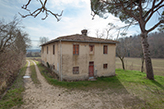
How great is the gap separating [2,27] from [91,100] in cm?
1427

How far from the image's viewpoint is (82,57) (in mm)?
12297

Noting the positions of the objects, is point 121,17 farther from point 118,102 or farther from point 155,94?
point 118,102

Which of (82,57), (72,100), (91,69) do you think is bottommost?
(72,100)

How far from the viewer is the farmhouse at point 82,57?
37.1 feet

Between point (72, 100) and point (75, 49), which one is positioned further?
point (75, 49)

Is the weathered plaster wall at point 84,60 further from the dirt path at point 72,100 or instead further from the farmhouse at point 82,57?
the dirt path at point 72,100

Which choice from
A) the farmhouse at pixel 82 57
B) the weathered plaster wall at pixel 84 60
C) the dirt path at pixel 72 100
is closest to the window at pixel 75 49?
the farmhouse at pixel 82 57

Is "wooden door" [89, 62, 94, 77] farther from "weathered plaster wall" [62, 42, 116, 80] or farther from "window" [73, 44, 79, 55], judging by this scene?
"window" [73, 44, 79, 55]

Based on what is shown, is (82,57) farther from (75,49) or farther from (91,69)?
(91,69)

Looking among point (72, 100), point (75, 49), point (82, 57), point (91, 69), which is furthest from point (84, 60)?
point (72, 100)

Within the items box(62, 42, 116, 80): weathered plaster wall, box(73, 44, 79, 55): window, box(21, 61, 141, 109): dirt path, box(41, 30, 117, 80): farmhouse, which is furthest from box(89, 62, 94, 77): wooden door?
box(21, 61, 141, 109): dirt path

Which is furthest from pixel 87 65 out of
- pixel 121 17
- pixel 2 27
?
pixel 2 27

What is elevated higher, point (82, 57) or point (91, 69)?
point (82, 57)

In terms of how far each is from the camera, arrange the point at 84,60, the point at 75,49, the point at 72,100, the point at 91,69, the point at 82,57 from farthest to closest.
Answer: the point at 91,69 → the point at 84,60 → the point at 82,57 → the point at 75,49 → the point at 72,100
